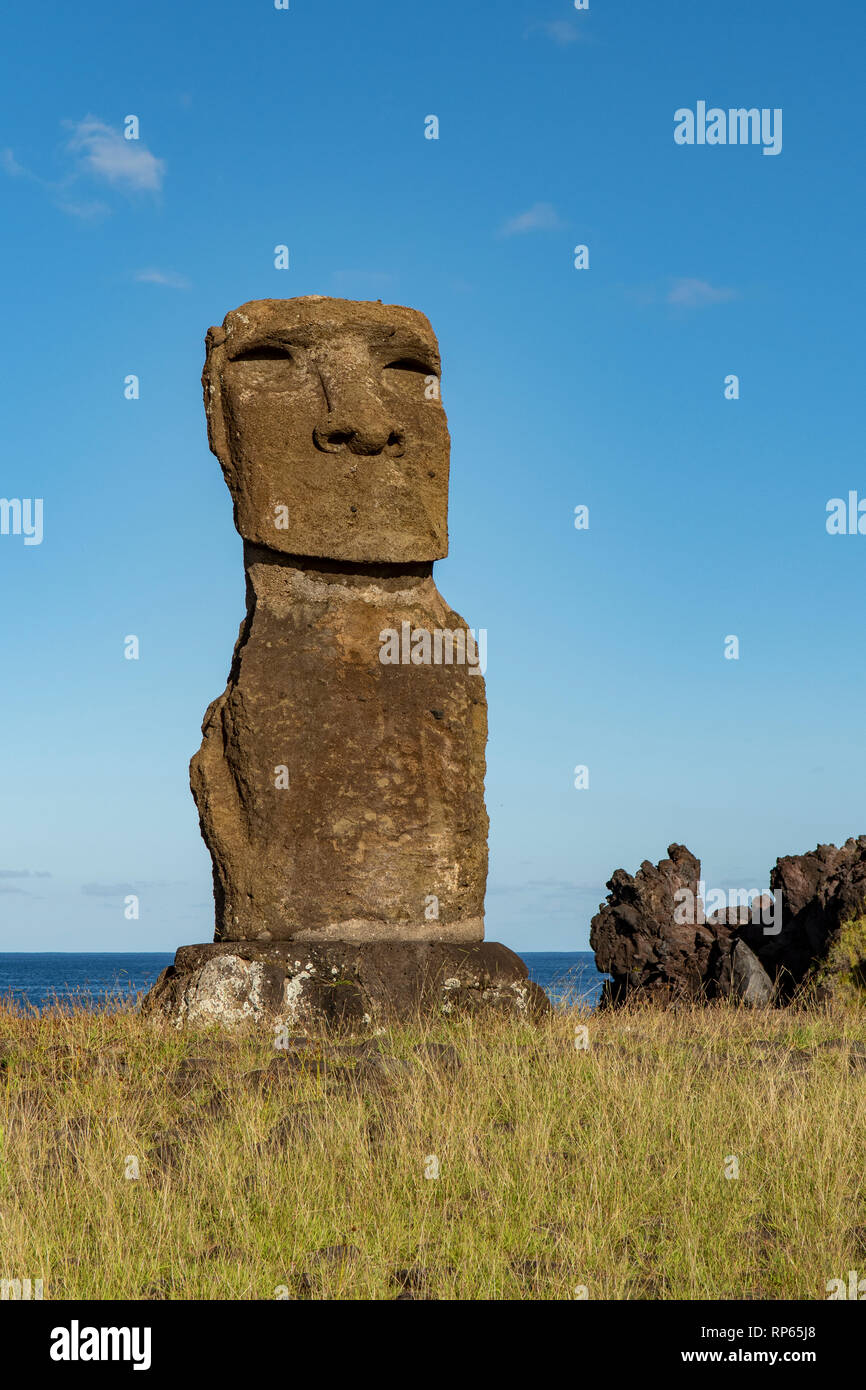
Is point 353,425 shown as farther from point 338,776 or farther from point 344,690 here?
point 338,776

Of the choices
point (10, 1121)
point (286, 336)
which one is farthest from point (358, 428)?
point (10, 1121)

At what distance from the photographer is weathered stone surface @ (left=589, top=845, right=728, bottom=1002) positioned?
14.8 meters

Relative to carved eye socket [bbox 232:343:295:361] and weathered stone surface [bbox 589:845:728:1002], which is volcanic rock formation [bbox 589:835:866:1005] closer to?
weathered stone surface [bbox 589:845:728:1002]

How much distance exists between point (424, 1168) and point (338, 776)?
3597mm

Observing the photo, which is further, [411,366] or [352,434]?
[411,366]

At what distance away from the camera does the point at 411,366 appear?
908cm

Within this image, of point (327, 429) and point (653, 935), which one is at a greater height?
point (327, 429)

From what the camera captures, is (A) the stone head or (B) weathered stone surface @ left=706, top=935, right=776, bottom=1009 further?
(B) weathered stone surface @ left=706, top=935, right=776, bottom=1009

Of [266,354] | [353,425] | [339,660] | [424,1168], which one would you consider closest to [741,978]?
[339,660]

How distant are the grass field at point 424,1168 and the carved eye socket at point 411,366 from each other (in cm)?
451

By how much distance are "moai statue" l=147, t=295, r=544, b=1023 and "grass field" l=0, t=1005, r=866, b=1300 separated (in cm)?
97

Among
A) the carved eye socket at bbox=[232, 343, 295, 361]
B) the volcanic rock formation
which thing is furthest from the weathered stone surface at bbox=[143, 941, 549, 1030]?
the carved eye socket at bbox=[232, 343, 295, 361]

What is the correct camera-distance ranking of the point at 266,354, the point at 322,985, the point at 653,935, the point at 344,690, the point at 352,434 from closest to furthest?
1. the point at 322,985
2. the point at 344,690
3. the point at 352,434
4. the point at 266,354
5. the point at 653,935

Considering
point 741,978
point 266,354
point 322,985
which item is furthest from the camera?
point 741,978
